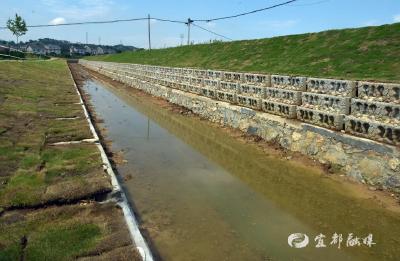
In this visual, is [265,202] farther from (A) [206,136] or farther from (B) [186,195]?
(A) [206,136]

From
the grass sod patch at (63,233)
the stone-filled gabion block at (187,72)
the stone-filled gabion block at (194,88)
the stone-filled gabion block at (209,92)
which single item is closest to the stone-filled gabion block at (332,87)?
the grass sod patch at (63,233)

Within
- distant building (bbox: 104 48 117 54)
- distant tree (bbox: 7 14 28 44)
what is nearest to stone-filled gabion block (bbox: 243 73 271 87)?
distant tree (bbox: 7 14 28 44)

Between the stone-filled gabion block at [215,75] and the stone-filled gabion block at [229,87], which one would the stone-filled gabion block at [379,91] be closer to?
the stone-filled gabion block at [229,87]

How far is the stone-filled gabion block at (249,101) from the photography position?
10.7 metres

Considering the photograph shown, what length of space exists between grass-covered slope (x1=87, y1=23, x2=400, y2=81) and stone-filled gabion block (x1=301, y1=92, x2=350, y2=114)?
2.05m

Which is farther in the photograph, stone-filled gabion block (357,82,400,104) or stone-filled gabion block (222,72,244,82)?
stone-filled gabion block (222,72,244,82)

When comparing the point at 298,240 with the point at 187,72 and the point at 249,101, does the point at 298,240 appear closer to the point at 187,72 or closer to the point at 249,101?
the point at 249,101

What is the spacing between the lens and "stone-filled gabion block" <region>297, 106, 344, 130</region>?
7.41 meters

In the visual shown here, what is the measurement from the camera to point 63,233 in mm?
4301

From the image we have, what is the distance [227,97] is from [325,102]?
207 inches

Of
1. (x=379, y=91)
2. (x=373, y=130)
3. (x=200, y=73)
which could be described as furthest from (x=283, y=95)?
(x=200, y=73)

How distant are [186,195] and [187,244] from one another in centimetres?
166

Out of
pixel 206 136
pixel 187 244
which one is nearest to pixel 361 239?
pixel 187 244

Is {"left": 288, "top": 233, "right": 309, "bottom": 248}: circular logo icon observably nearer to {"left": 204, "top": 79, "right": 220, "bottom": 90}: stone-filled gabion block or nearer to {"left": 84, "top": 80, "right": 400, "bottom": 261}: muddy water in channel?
{"left": 84, "top": 80, "right": 400, "bottom": 261}: muddy water in channel
